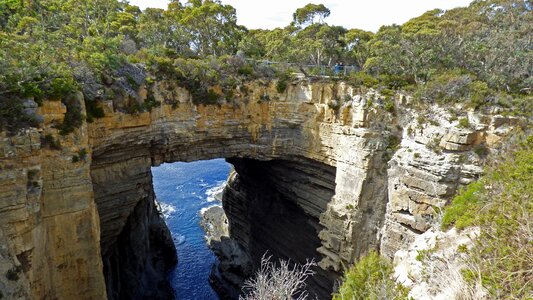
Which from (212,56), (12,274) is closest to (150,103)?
(212,56)

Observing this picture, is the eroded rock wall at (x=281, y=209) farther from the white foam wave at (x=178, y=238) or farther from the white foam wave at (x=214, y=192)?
the white foam wave at (x=214, y=192)

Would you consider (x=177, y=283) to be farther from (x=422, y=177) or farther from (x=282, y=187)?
(x=422, y=177)

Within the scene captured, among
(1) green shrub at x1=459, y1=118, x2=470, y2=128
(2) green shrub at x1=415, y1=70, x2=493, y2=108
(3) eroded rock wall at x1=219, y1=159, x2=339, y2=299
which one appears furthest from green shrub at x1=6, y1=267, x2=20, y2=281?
(2) green shrub at x1=415, y1=70, x2=493, y2=108

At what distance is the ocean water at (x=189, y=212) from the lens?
2836 cm

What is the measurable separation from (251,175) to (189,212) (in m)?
13.1

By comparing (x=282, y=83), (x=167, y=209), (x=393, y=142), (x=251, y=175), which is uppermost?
(x=282, y=83)

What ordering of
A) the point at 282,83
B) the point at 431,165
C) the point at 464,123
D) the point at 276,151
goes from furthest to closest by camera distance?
Result: the point at 276,151 → the point at 282,83 → the point at 431,165 → the point at 464,123

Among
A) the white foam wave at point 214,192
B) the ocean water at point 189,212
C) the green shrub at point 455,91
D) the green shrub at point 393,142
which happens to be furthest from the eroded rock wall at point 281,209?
the white foam wave at point 214,192

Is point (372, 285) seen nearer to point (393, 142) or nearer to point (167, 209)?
point (393, 142)

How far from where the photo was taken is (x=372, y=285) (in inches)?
358

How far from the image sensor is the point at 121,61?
17.7 meters

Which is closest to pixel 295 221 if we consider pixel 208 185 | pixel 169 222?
pixel 169 222

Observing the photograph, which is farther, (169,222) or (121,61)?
(169,222)

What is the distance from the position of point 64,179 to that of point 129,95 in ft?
17.6
